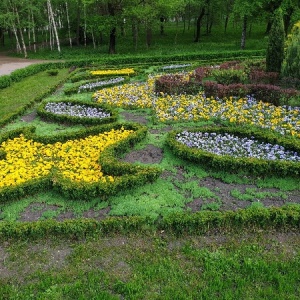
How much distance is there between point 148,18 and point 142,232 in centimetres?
2304

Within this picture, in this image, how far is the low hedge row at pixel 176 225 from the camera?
16.4 ft

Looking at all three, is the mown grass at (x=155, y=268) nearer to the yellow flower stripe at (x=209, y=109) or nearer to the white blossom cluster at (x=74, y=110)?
the yellow flower stripe at (x=209, y=109)

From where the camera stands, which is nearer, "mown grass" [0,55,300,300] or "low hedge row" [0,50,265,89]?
"mown grass" [0,55,300,300]

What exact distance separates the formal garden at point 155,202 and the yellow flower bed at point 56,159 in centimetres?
4

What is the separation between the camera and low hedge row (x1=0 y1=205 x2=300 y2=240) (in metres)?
4.99

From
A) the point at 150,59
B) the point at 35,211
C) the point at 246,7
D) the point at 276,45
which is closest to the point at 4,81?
the point at 150,59

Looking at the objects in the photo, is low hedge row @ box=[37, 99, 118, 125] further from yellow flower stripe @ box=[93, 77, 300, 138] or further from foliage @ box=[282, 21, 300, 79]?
foliage @ box=[282, 21, 300, 79]

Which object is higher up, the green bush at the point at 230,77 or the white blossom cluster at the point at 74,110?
the green bush at the point at 230,77

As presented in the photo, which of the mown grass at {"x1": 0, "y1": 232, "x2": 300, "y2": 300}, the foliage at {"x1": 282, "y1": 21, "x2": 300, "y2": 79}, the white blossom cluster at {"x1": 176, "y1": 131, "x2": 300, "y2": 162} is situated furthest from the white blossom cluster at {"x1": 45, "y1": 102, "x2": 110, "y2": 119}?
the foliage at {"x1": 282, "y1": 21, "x2": 300, "y2": 79}

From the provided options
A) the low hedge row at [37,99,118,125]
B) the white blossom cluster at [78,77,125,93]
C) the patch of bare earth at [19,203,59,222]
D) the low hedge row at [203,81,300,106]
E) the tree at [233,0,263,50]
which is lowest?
the white blossom cluster at [78,77,125,93]

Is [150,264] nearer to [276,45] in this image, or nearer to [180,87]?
[180,87]

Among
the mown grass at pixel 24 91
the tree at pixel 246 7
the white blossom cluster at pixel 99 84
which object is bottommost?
the mown grass at pixel 24 91

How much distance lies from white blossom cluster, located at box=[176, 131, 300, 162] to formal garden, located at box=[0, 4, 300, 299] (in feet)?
0.10

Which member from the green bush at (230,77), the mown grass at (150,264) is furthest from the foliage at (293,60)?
the mown grass at (150,264)
